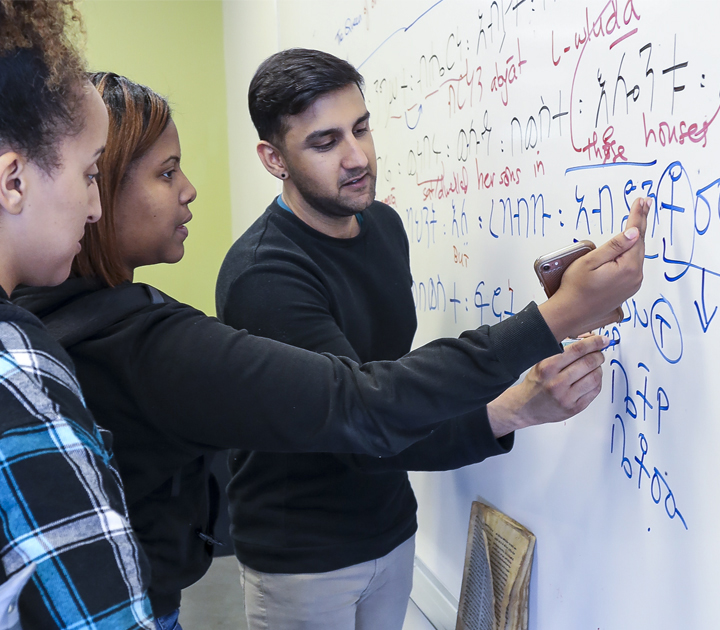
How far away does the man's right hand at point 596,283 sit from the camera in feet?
2.29

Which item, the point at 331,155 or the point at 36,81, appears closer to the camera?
the point at 36,81

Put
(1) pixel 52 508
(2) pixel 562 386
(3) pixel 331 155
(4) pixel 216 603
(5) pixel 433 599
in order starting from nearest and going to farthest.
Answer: (1) pixel 52 508 < (2) pixel 562 386 < (3) pixel 331 155 < (5) pixel 433 599 < (4) pixel 216 603

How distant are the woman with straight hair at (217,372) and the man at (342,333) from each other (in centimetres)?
22

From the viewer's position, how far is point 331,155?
3.55 feet

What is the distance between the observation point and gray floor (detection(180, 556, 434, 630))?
256 centimetres

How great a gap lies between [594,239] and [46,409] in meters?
0.68

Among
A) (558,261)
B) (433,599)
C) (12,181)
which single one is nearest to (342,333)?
(558,261)

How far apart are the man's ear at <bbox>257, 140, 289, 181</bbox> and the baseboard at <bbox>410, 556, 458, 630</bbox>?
2.79 ft

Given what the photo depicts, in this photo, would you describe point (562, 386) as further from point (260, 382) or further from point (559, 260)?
point (260, 382)

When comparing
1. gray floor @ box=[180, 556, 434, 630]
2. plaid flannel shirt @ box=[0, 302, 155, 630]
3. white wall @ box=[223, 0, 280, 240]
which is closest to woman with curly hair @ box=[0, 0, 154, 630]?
plaid flannel shirt @ box=[0, 302, 155, 630]

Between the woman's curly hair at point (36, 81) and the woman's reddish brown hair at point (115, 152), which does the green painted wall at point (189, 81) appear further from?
the woman's curly hair at point (36, 81)

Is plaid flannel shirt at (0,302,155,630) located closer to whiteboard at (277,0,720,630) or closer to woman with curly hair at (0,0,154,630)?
woman with curly hair at (0,0,154,630)

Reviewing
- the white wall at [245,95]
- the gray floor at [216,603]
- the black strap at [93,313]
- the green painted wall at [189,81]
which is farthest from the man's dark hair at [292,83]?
the green painted wall at [189,81]

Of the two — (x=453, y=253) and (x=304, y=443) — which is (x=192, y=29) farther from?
(x=304, y=443)
